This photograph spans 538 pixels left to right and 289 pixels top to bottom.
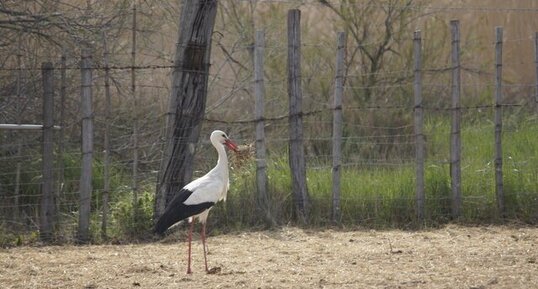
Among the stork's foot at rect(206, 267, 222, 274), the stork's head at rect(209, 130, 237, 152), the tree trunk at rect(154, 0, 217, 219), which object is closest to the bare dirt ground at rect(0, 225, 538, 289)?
the stork's foot at rect(206, 267, 222, 274)

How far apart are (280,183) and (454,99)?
7.66 ft

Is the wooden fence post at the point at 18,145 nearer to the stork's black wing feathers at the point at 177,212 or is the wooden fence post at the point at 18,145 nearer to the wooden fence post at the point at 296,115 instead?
the stork's black wing feathers at the point at 177,212

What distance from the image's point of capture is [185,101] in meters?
11.2

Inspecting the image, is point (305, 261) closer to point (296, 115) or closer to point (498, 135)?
point (296, 115)

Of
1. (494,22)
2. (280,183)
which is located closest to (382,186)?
(280,183)

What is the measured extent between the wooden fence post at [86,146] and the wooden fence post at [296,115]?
240 cm

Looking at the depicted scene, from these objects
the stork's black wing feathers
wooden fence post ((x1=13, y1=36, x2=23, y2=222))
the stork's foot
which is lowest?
the stork's foot

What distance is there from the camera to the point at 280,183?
1197cm

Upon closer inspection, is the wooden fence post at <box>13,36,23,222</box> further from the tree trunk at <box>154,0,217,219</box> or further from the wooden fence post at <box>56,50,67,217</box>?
the tree trunk at <box>154,0,217,219</box>

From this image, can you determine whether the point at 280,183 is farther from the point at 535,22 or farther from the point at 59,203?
the point at 535,22

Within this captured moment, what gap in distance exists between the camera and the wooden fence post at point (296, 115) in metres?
11.7

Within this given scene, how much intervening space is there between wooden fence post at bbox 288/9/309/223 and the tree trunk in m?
1.08

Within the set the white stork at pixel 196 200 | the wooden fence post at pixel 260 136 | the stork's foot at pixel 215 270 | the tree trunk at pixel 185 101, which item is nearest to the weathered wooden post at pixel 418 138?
the wooden fence post at pixel 260 136

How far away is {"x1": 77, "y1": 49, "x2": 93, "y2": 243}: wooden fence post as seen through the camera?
10828mm
